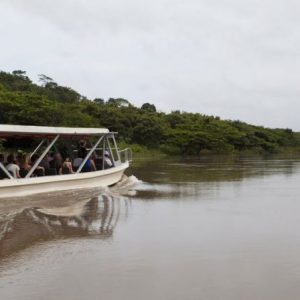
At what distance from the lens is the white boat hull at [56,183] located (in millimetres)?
13578

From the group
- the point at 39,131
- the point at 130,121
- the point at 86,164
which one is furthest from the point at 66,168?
the point at 130,121

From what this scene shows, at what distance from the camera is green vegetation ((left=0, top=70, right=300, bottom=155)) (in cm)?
4481

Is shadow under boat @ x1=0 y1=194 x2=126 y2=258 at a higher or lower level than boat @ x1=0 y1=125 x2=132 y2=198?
lower

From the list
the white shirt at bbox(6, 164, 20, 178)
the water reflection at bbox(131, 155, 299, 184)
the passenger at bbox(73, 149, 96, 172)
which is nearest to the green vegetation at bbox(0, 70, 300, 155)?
the water reflection at bbox(131, 155, 299, 184)

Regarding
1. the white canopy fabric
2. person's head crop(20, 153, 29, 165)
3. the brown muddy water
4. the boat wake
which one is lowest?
the brown muddy water

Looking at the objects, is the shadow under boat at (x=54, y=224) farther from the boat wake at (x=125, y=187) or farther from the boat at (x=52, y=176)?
the boat wake at (x=125, y=187)

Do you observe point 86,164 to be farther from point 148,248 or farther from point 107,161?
point 148,248

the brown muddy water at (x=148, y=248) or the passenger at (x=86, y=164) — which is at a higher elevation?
the passenger at (x=86, y=164)

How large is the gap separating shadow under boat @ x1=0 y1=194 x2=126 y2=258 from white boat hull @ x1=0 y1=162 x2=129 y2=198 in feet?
4.01

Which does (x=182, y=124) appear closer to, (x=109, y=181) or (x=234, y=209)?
(x=109, y=181)

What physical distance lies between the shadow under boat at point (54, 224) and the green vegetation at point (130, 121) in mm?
32189

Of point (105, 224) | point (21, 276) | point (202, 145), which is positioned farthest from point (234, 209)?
point (202, 145)

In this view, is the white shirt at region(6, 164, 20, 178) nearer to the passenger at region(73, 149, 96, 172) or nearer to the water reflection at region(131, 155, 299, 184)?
the passenger at region(73, 149, 96, 172)

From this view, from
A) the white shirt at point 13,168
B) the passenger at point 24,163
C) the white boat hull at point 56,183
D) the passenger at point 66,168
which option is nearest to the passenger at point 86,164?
the white boat hull at point 56,183
